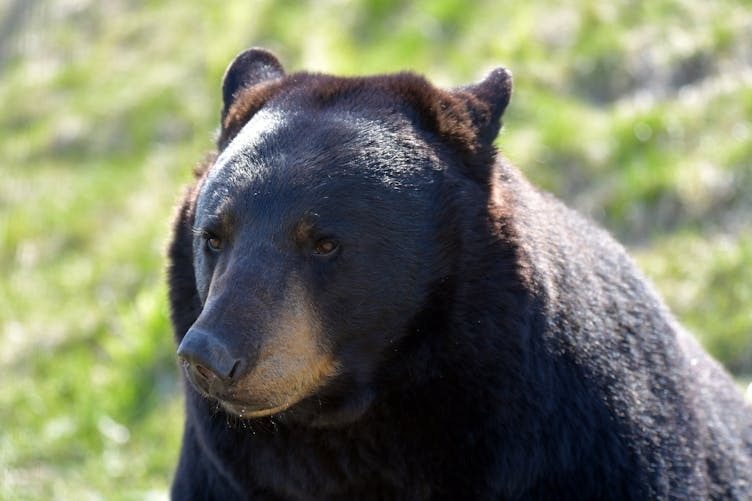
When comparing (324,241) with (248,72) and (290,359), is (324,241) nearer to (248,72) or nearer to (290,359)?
(290,359)

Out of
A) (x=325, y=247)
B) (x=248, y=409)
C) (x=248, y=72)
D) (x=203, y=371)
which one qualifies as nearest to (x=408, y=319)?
(x=325, y=247)

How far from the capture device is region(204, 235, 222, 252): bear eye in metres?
4.20

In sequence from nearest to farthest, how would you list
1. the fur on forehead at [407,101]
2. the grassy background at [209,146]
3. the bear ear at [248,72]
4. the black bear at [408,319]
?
the black bear at [408,319], the fur on forehead at [407,101], the bear ear at [248,72], the grassy background at [209,146]

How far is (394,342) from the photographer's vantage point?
13.8ft

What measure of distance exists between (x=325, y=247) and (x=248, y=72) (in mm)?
1148

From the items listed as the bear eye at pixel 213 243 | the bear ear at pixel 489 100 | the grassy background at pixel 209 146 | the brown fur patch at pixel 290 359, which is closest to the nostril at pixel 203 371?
the brown fur patch at pixel 290 359

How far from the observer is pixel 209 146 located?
973 cm

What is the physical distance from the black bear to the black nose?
12 cm

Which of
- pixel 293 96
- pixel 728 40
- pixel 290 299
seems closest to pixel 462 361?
pixel 290 299

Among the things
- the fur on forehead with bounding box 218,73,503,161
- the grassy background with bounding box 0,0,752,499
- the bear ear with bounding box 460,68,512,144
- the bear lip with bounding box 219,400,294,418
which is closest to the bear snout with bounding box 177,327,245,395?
the bear lip with bounding box 219,400,294,418

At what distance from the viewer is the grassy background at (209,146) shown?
772 centimetres

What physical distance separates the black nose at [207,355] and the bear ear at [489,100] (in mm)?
1286

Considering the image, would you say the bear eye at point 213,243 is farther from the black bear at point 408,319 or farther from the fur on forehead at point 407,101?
the fur on forehead at point 407,101

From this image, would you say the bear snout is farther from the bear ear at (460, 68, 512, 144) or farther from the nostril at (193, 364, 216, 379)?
the bear ear at (460, 68, 512, 144)
